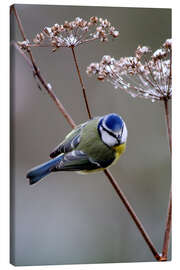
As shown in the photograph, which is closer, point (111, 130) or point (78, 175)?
point (111, 130)

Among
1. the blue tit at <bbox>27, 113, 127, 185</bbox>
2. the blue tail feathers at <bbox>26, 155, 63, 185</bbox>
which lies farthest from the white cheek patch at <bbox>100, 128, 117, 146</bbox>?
the blue tail feathers at <bbox>26, 155, 63, 185</bbox>

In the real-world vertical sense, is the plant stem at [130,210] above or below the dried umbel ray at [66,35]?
below

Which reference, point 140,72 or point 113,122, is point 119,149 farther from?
point 140,72

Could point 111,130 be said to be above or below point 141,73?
below

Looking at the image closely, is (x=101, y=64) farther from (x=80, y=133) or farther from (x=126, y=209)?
(x=126, y=209)

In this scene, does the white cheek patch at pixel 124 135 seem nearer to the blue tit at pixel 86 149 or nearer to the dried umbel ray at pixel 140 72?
the blue tit at pixel 86 149

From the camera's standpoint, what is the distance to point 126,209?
108 inches

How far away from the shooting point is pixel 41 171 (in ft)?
8.53

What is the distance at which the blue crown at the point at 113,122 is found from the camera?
257 centimetres

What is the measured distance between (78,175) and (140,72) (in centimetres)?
57

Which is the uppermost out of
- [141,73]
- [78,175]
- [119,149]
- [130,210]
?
[141,73]

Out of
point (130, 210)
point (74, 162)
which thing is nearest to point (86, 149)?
point (74, 162)

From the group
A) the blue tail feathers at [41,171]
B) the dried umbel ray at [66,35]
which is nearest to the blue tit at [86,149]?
the blue tail feathers at [41,171]

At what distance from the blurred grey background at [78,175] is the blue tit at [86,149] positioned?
43mm
